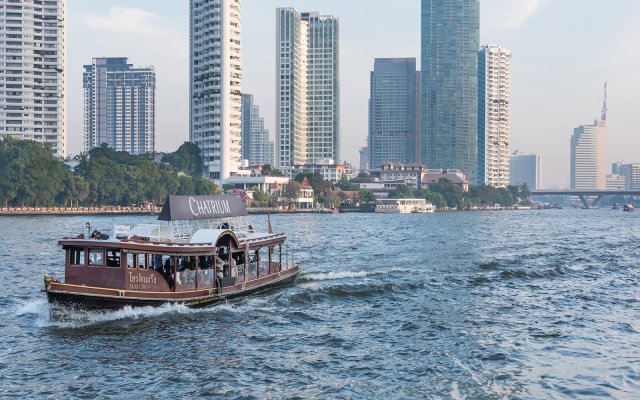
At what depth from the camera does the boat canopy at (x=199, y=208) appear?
3338 cm

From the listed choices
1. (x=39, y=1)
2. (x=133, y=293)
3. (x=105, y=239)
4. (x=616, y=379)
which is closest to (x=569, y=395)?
(x=616, y=379)

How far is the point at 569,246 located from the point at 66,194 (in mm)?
100773

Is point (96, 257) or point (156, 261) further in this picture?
point (156, 261)

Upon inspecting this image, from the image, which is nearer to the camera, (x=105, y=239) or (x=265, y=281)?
(x=105, y=239)

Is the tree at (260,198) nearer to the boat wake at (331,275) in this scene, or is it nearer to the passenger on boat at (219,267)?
the boat wake at (331,275)

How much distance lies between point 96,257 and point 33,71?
182 m

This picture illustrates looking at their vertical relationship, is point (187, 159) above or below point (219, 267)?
above

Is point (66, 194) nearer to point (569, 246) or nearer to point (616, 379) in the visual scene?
point (569, 246)

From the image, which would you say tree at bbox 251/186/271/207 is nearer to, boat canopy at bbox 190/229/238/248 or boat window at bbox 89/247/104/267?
boat canopy at bbox 190/229/238/248

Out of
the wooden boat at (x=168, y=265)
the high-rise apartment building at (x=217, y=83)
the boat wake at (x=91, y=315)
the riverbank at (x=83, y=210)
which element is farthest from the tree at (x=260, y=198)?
the boat wake at (x=91, y=315)

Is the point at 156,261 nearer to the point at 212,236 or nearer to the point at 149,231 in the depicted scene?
the point at 149,231

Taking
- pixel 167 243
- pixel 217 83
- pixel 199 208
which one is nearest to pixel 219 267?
pixel 199 208

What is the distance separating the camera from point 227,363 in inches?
952

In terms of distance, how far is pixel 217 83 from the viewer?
177750 millimetres
